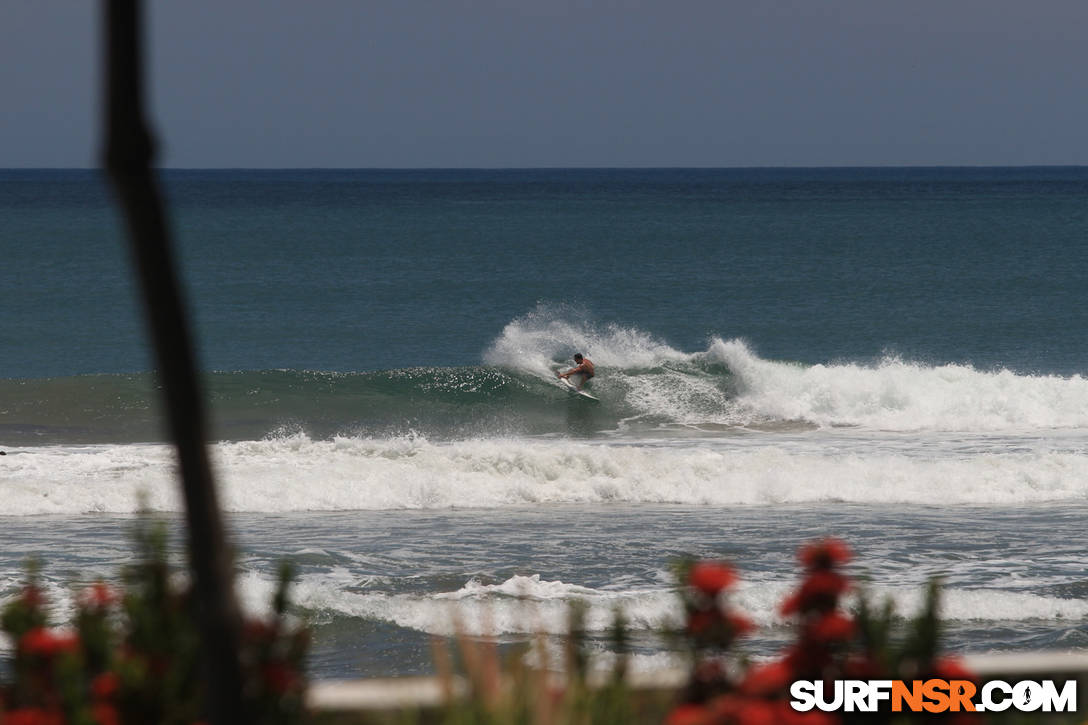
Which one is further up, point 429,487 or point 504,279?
point 504,279

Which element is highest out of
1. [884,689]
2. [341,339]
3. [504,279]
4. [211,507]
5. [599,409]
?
[504,279]

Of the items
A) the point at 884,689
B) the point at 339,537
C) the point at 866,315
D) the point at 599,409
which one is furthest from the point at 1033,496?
the point at 866,315

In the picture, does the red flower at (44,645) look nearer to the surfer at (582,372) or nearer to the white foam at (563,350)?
the surfer at (582,372)

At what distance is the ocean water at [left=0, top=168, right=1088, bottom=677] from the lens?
11.4m

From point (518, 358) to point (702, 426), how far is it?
8.23 metres

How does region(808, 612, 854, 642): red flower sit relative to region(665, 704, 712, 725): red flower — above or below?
above

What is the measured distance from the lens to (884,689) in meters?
3.64

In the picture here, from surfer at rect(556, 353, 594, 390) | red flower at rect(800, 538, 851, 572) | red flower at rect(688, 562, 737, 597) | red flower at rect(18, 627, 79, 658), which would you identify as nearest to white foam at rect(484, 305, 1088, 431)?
→ surfer at rect(556, 353, 594, 390)

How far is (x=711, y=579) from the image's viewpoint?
135 inches

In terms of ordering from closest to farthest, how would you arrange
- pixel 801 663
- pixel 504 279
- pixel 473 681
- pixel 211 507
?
pixel 211 507 < pixel 801 663 < pixel 473 681 < pixel 504 279

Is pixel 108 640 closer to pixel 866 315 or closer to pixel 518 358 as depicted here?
pixel 518 358

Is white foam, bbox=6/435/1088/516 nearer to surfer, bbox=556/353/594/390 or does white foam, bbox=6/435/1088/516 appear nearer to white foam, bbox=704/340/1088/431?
white foam, bbox=704/340/1088/431

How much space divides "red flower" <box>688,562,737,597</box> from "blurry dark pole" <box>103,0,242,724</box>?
1.38m

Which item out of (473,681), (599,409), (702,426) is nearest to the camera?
(473,681)
